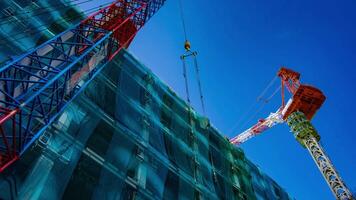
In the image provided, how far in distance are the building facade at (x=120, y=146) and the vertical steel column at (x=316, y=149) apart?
5.95 metres

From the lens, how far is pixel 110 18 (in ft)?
46.4

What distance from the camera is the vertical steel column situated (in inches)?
859

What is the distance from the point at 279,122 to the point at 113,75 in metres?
20.3

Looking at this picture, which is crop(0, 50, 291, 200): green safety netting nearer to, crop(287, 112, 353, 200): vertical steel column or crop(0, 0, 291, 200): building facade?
crop(0, 0, 291, 200): building facade

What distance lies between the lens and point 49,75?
9.19 m

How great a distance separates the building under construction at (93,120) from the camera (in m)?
8.19

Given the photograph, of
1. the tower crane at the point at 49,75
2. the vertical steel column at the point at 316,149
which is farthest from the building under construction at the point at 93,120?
the vertical steel column at the point at 316,149

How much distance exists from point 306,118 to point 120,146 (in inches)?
725

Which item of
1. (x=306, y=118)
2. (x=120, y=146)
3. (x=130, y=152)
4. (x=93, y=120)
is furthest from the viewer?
(x=306, y=118)

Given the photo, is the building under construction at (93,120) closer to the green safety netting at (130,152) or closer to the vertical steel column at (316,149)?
the green safety netting at (130,152)

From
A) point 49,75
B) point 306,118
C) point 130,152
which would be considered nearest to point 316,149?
point 306,118

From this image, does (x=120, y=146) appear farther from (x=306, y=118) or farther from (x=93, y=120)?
(x=306, y=118)

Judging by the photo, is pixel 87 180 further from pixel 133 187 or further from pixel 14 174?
pixel 14 174

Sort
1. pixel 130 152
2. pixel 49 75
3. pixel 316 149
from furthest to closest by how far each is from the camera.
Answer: pixel 316 149, pixel 130 152, pixel 49 75
